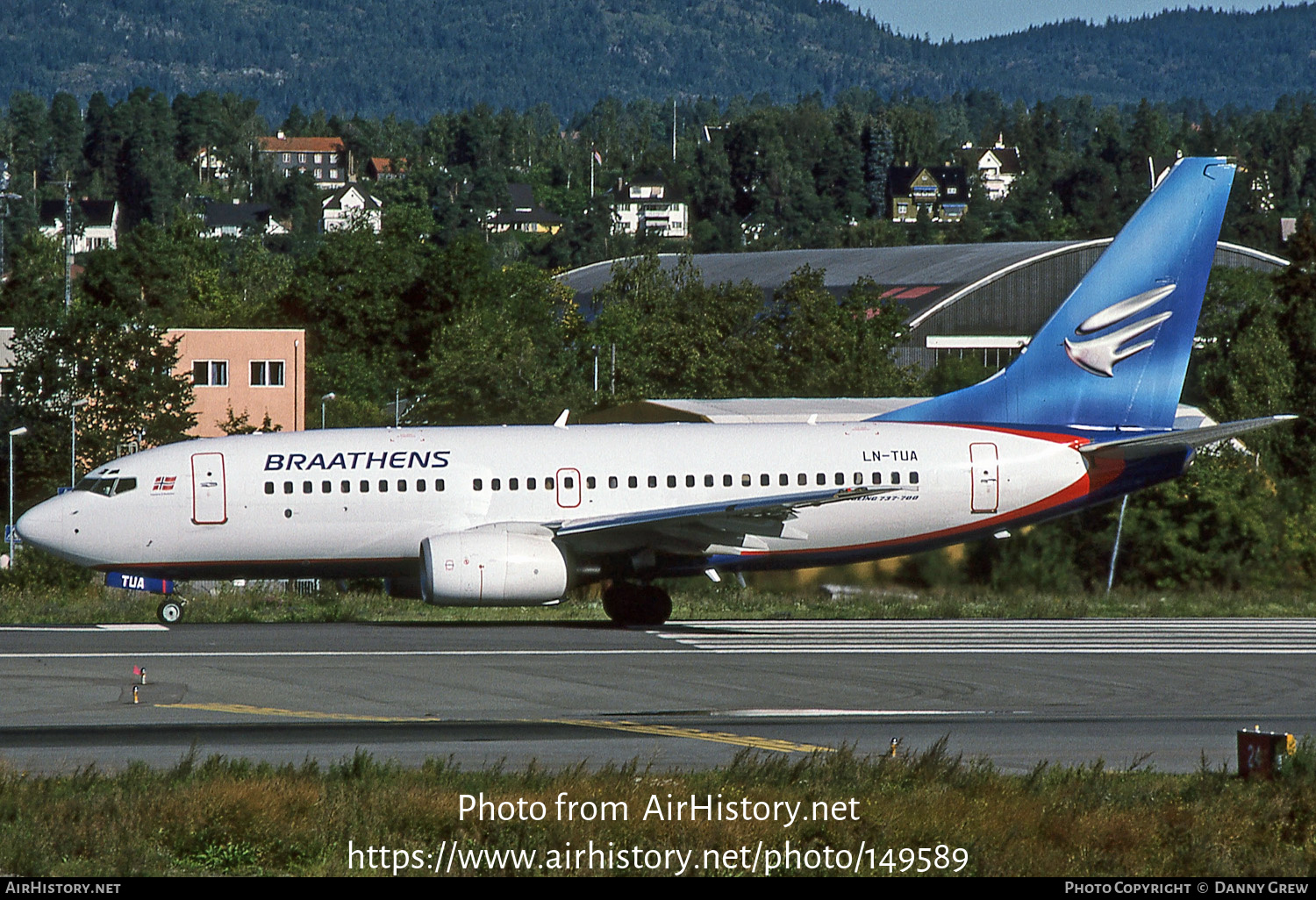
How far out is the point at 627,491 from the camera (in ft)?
106

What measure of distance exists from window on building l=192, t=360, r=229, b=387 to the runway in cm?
5208

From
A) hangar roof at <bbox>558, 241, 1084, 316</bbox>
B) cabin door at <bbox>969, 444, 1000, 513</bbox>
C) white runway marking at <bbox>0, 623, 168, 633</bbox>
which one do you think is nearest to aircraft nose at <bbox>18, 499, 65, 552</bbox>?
white runway marking at <bbox>0, 623, 168, 633</bbox>

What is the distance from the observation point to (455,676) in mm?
25156

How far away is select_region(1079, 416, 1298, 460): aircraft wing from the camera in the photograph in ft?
104

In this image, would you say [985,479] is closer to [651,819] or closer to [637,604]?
[637,604]

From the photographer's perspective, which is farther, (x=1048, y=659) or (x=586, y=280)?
(x=586, y=280)

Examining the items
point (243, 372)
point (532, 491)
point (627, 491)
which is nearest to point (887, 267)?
point (243, 372)

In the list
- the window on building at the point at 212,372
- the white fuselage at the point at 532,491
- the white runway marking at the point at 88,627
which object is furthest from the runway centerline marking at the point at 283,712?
Result: the window on building at the point at 212,372

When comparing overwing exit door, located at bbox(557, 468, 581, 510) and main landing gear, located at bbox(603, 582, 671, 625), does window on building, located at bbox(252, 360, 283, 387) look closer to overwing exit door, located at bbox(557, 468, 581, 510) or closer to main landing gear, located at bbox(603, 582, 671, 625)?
main landing gear, located at bbox(603, 582, 671, 625)

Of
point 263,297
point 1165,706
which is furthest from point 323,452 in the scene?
point 263,297

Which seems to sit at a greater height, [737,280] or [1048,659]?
[737,280]
